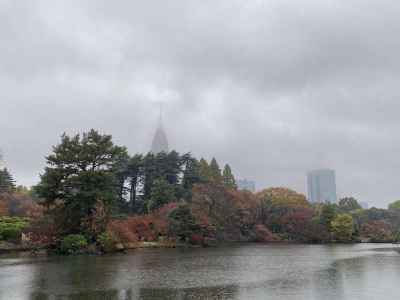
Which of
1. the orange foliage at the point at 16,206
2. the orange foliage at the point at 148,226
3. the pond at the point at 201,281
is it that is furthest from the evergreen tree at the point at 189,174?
the pond at the point at 201,281

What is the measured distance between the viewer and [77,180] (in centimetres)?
4066

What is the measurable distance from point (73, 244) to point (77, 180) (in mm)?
6263

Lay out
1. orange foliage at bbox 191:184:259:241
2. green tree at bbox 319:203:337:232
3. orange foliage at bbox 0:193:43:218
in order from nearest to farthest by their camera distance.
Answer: orange foliage at bbox 0:193:43:218
orange foliage at bbox 191:184:259:241
green tree at bbox 319:203:337:232

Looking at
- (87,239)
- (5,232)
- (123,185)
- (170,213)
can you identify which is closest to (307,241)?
(170,213)

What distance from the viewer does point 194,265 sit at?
28078 mm

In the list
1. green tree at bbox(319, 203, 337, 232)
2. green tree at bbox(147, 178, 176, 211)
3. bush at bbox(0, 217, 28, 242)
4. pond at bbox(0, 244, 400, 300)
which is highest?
green tree at bbox(147, 178, 176, 211)

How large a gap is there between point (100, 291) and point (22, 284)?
494cm

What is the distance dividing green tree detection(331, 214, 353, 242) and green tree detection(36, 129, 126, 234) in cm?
3806

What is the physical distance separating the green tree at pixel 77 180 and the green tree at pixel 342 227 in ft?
125

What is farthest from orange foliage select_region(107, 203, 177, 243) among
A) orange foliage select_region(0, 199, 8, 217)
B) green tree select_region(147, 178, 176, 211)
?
orange foliage select_region(0, 199, 8, 217)

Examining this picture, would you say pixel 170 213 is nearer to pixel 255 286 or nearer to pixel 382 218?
pixel 255 286

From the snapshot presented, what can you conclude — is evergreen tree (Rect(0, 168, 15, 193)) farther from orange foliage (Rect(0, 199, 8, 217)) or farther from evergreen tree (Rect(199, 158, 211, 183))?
evergreen tree (Rect(199, 158, 211, 183))

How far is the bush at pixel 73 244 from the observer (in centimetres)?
3862

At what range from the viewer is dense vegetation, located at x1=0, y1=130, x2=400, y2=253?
40.9 m
